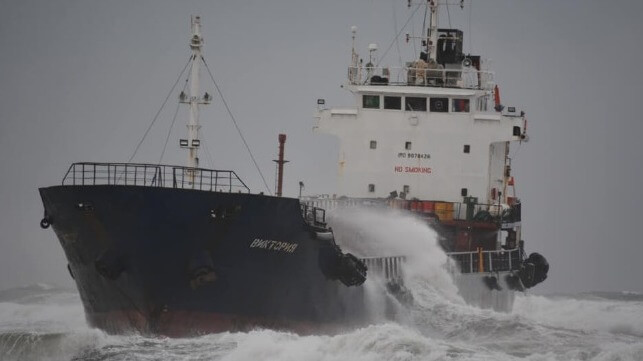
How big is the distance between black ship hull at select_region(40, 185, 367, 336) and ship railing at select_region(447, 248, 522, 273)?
1077cm

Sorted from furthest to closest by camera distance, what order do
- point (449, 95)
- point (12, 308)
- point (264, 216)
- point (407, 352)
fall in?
1. point (12, 308)
2. point (449, 95)
3. point (264, 216)
4. point (407, 352)

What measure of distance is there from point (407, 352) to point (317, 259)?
4958 millimetres

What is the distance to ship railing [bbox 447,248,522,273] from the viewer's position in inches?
1789

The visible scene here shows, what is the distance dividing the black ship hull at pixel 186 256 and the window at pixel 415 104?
15.4 meters

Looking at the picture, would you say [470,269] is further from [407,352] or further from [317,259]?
[407,352]

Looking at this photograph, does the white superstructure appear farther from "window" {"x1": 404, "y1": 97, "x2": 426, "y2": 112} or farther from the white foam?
the white foam

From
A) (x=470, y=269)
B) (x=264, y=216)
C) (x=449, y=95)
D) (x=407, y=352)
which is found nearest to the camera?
(x=407, y=352)

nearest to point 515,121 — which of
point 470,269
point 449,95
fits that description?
point 449,95

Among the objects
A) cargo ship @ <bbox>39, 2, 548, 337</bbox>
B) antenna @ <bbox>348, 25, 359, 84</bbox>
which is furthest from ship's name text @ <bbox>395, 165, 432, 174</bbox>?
cargo ship @ <bbox>39, 2, 548, 337</bbox>

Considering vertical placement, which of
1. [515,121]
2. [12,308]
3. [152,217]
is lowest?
[12,308]

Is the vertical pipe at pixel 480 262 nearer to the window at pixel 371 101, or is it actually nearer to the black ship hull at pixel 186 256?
the window at pixel 371 101

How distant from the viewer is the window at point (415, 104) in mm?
50188

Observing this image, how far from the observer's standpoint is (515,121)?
50.9m

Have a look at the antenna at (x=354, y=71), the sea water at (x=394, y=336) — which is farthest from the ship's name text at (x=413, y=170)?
the sea water at (x=394, y=336)
